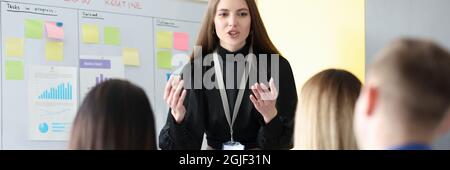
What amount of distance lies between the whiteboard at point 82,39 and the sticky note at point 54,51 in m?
0.01

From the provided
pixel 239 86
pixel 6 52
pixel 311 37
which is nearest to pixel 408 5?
pixel 311 37

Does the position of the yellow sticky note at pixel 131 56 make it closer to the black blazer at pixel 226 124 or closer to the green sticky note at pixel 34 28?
the green sticky note at pixel 34 28

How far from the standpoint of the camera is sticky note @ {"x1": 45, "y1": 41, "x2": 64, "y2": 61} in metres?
2.67

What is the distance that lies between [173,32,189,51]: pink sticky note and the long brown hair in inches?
39.8

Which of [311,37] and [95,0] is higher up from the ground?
[95,0]

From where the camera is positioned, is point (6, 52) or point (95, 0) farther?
point (95, 0)

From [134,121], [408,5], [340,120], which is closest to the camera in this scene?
[134,121]

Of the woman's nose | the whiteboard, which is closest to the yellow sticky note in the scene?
the whiteboard

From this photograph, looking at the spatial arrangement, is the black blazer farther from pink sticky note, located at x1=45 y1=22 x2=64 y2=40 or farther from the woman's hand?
pink sticky note, located at x1=45 y1=22 x2=64 y2=40

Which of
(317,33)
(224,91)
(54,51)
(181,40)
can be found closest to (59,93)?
(54,51)

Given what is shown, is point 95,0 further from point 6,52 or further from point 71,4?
point 6,52

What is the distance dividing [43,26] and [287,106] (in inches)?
50.5

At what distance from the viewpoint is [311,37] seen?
9.36 ft

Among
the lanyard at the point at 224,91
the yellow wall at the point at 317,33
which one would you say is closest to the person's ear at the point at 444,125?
the lanyard at the point at 224,91
